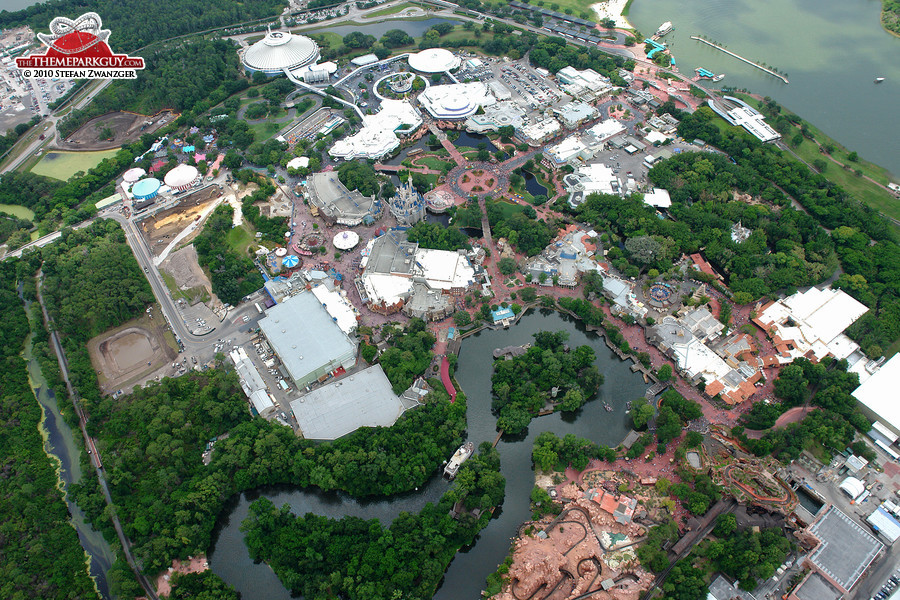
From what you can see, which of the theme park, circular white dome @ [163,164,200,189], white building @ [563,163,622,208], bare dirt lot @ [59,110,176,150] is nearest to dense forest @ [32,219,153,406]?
the theme park

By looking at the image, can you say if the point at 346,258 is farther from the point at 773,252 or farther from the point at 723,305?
the point at 773,252

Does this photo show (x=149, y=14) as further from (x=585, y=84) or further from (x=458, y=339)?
(x=458, y=339)

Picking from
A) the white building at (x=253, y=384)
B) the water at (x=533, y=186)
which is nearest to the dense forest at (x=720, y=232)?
the water at (x=533, y=186)

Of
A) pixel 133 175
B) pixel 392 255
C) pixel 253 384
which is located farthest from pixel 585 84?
pixel 133 175

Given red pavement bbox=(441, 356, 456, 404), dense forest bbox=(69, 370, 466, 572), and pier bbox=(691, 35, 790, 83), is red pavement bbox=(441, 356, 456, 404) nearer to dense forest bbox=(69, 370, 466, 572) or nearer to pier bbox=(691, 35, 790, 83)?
dense forest bbox=(69, 370, 466, 572)

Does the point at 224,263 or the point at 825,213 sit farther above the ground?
the point at 825,213

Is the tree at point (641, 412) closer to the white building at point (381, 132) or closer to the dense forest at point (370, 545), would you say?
the dense forest at point (370, 545)
